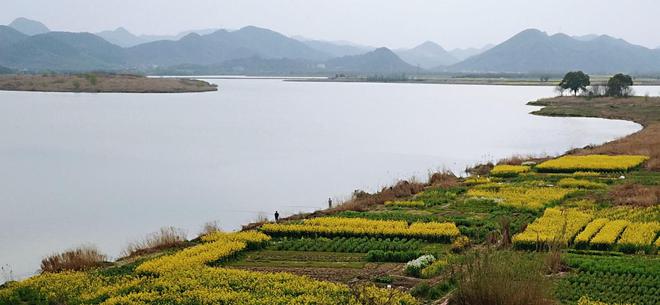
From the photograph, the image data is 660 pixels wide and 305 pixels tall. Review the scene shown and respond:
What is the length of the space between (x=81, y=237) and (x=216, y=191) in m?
9.19

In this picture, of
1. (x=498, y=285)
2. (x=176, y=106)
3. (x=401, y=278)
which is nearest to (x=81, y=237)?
(x=401, y=278)

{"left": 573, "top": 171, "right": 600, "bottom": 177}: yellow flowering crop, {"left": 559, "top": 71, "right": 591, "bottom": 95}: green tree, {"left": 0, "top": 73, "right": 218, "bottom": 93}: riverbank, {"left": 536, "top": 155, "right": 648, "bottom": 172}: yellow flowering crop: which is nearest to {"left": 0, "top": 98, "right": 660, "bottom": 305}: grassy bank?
{"left": 573, "top": 171, "right": 600, "bottom": 177}: yellow flowering crop

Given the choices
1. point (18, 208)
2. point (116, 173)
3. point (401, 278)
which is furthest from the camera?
point (116, 173)

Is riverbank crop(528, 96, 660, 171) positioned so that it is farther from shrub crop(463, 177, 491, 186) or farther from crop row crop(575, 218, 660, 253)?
crop row crop(575, 218, 660, 253)

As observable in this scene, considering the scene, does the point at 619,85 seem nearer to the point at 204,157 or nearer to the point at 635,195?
the point at 204,157

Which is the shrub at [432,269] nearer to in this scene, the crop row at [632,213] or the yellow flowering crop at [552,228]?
the yellow flowering crop at [552,228]

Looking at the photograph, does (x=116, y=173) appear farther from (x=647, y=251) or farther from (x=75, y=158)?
(x=647, y=251)

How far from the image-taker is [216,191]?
3109cm

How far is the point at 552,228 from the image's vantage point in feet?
62.3

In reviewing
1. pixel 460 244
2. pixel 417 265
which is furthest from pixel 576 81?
pixel 417 265

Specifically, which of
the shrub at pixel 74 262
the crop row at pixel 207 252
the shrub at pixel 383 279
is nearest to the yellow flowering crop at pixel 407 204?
the crop row at pixel 207 252

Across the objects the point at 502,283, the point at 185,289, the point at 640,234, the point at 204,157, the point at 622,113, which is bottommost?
the point at 204,157

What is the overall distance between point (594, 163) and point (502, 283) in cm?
2343

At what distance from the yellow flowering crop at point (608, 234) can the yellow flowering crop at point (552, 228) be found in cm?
66
